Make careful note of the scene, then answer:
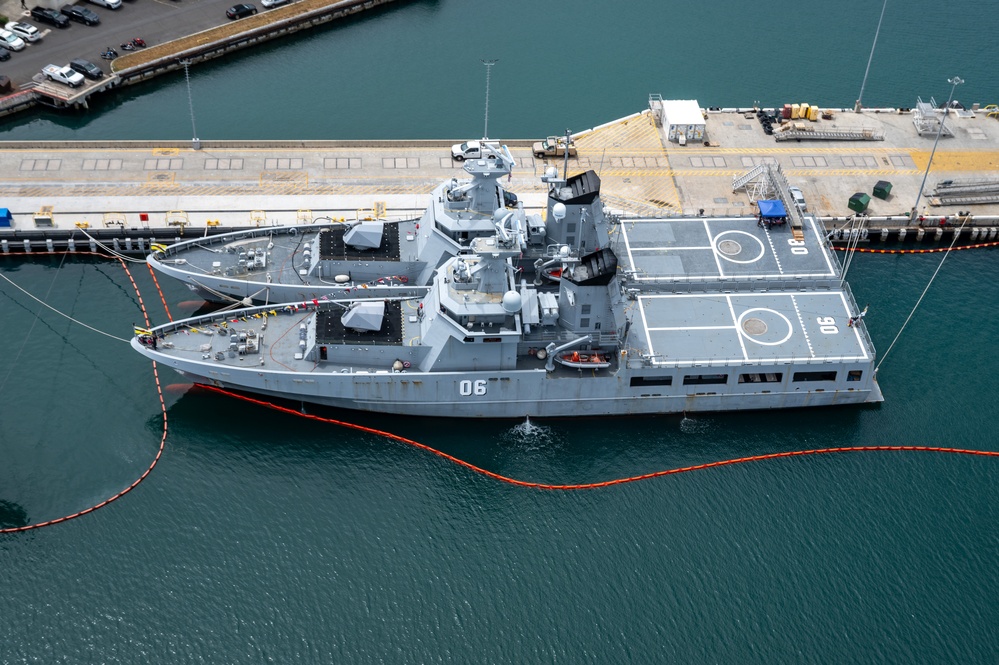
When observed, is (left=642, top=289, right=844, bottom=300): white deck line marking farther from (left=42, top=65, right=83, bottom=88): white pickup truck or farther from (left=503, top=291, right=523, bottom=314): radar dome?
(left=42, top=65, right=83, bottom=88): white pickup truck

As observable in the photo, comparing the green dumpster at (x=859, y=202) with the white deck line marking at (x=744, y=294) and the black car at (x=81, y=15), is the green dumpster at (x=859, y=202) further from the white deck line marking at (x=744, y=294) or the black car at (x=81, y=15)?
the black car at (x=81, y=15)

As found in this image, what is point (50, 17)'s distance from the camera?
353ft

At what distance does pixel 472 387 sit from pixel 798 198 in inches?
1346

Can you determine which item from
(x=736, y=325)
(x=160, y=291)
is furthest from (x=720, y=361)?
(x=160, y=291)

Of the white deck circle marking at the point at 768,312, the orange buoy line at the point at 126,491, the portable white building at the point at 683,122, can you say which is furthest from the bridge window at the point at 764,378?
the orange buoy line at the point at 126,491

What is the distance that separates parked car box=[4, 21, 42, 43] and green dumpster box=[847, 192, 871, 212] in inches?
3185

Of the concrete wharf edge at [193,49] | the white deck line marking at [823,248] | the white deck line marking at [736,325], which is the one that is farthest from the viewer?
the concrete wharf edge at [193,49]

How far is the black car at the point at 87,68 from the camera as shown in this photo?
102 m

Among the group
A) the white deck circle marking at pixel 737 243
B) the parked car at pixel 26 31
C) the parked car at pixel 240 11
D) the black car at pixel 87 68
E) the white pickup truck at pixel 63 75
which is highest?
the parked car at pixel 240 11

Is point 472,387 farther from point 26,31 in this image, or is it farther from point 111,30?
point 26,31

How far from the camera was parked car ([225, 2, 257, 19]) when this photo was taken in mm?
111312

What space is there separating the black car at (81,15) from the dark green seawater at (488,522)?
35.0 metres

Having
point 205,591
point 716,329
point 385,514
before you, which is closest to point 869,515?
point 716,329

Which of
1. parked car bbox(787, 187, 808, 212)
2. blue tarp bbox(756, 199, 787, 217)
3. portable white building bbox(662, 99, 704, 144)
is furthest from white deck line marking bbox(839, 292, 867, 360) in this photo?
portable white building bbox(662, 99, 704, 144)
